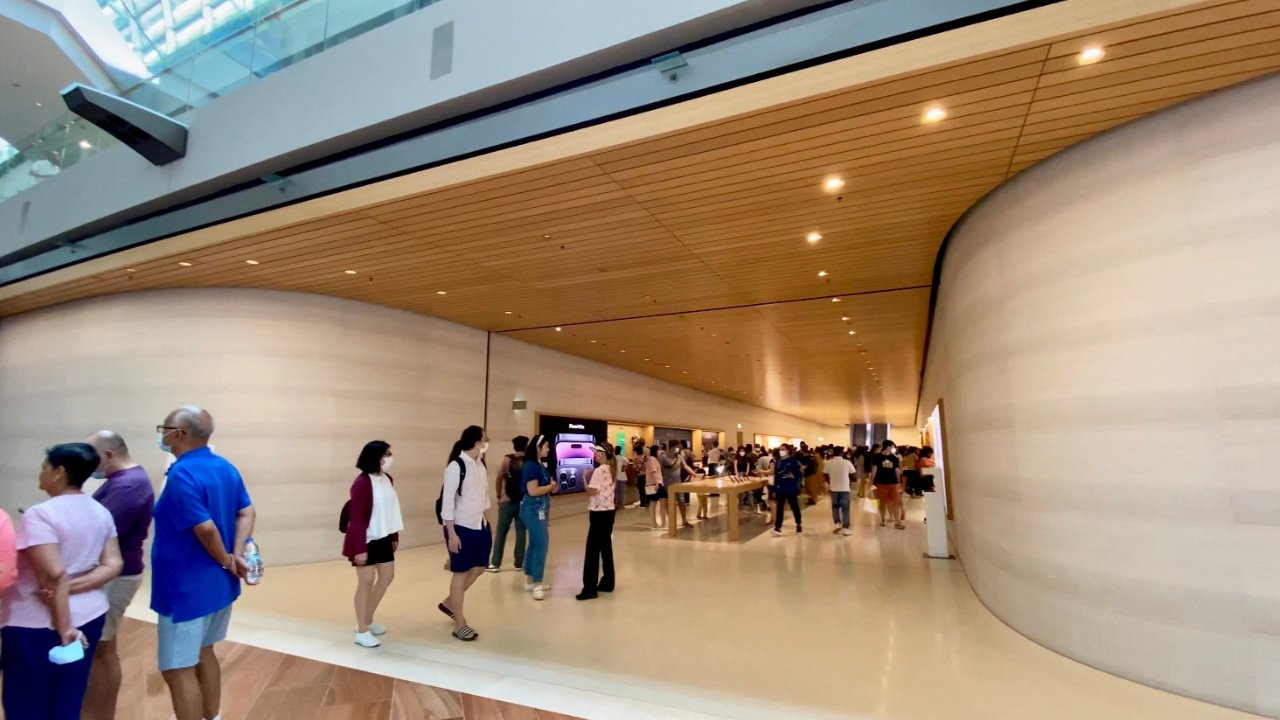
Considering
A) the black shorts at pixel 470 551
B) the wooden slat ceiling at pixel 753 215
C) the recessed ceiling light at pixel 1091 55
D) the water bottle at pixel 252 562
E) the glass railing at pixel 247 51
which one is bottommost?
the black shorts at pixel 470 551

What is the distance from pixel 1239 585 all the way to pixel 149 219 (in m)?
A: 9.40

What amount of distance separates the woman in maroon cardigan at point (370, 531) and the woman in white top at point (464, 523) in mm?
397

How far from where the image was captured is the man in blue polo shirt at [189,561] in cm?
237

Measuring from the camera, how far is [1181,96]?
3.44 m

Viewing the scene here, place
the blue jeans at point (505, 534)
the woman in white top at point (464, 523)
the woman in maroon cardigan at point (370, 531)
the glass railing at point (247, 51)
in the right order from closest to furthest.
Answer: the woman in maroon cardigan at point (370, 531) < the woman in white top at point (464, 523) < the glass railing at point (247, 51) < the blue jeans at point (505, 534)

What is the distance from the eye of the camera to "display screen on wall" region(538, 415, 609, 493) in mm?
12406

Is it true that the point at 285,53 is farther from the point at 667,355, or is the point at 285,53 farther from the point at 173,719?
the point at 667,355

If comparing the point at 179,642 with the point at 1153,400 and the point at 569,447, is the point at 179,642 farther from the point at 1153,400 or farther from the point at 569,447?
the point at 569,447

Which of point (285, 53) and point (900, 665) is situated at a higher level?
point (285, 53)

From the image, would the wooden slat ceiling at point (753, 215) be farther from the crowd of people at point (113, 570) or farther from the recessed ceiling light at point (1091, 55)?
the crowd of people at point (113, 570)

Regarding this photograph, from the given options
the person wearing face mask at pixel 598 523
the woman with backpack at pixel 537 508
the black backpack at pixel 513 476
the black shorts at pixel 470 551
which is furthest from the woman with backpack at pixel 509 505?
the black shorts at pixel 470 551

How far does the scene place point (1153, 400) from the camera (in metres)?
3.46

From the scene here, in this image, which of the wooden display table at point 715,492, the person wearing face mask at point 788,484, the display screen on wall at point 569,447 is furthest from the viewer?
the display screen on wall at point 569,447

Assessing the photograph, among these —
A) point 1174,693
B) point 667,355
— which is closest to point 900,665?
point 1174,693
